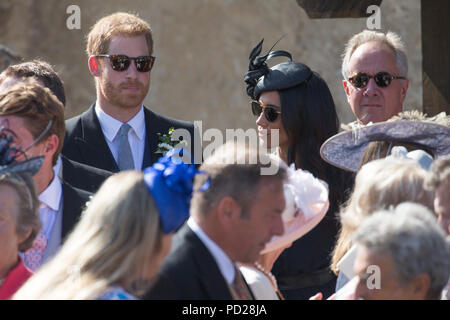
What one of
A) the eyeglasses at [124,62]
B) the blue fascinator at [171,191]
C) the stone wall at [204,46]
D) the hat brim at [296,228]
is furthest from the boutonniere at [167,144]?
the stone wall at [204,46]

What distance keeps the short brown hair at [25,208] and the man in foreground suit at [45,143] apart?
1.22ft

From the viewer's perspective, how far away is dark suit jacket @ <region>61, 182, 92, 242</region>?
3738 millimetres

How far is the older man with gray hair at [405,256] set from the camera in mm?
2742

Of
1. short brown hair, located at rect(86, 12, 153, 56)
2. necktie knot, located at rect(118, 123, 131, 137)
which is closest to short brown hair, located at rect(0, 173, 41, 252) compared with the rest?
necktie knot, located at rect(118, 123, 131, 137)

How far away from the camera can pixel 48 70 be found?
502cm

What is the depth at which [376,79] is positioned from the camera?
16.7 feet

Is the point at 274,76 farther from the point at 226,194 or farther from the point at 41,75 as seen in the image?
the point at 226,194

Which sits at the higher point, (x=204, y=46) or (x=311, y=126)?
(x=204, y=46)

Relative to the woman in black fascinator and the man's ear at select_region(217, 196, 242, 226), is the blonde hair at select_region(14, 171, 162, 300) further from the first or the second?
the woman in black fascinator

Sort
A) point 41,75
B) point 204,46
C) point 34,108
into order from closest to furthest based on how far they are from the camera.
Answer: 1. point 34,108
2. point 41,75
3. point 204,46

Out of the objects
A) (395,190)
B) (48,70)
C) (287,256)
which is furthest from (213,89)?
(395,190)

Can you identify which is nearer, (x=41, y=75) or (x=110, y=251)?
(x=110, y=251)

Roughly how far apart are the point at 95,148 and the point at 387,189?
2064 millimetres

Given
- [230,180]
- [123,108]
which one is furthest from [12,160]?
[123,108]
